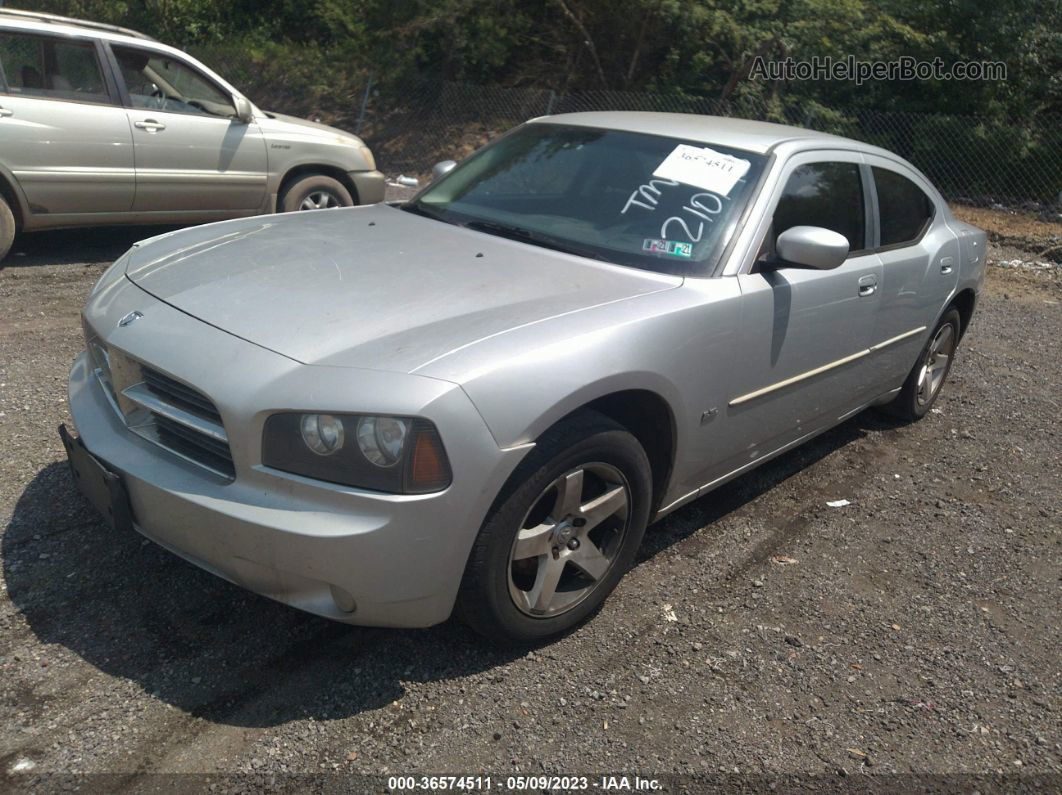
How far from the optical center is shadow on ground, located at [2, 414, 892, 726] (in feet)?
9.52

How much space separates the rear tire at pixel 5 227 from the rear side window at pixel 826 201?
222 inches

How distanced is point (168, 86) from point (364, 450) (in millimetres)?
6149

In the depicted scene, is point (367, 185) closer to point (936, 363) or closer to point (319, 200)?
point (319, 200)

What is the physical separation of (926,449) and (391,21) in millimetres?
12621

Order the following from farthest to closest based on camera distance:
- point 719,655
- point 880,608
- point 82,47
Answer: point 82,47, point 880,608, point 719,655

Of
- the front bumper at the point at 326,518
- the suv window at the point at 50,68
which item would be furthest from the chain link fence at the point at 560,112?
the front bumper at the point at 326,518

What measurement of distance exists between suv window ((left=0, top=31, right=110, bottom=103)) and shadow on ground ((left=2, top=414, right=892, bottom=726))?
4529mm

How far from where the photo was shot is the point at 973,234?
5.64 meters

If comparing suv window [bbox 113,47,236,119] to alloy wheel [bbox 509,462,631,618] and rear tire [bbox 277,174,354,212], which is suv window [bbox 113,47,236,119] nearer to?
rear tire [bbox 277,174,354,212]

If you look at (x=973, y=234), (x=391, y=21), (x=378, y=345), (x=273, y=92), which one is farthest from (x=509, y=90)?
(x=378, y=345)

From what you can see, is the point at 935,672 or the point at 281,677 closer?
the point at 281,677

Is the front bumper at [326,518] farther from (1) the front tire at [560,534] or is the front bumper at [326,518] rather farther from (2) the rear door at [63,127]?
(2) the rear door at [63,127]

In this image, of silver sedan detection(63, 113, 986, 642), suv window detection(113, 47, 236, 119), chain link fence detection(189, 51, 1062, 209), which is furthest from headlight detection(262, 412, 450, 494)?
chain link fence detection(189, 51, 1062, 209)

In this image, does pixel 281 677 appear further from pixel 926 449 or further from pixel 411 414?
pixel 926 449
